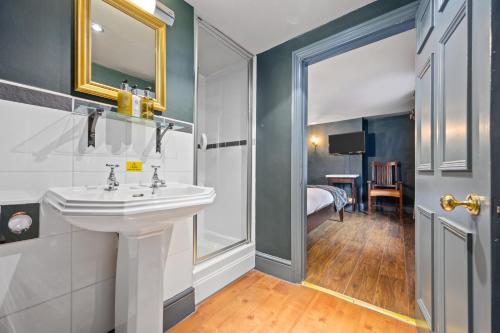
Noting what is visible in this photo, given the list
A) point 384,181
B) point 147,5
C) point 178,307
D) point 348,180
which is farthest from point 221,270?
point 384,181

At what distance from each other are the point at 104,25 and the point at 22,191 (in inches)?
37.0

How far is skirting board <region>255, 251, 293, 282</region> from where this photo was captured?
186 cm

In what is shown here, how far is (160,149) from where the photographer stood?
133 centimetres

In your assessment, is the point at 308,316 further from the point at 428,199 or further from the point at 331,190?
the point at 331,190

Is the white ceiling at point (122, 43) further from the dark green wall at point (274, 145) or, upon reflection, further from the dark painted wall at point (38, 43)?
the dark green wall at point (274, 145)

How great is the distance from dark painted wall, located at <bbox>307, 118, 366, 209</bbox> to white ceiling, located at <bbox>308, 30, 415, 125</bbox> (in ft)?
1.82

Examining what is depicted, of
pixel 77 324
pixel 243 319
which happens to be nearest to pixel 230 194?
pixel 243 319

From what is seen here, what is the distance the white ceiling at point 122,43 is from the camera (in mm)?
1093

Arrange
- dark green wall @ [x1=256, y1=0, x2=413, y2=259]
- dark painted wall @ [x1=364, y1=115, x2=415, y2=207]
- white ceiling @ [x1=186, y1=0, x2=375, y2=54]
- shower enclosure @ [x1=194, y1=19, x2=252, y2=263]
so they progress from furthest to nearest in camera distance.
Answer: dark painted wall @ [x1=364, y1=115, x2=415, y2=207] → shower enclosure @ [x1=194, y1=19, x2=252, y2=263] → dark green wall @ [x1=256, y1=0, x2=413, y2=259] → white ceiling @ [x1=186, y1=0, x2=375, y2=54]

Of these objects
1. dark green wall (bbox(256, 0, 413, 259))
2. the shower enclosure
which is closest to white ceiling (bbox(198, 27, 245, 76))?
the shower enclosure

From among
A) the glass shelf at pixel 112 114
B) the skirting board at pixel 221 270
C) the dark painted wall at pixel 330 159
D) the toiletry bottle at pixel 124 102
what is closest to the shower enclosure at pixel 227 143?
the skirting board at pixel 221 270

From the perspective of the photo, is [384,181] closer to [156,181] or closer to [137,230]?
[156,181]

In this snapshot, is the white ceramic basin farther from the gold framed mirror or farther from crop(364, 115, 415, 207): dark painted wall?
crop(364, 115, 415, 207): dark painted wall

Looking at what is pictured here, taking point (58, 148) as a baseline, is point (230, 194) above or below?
below
